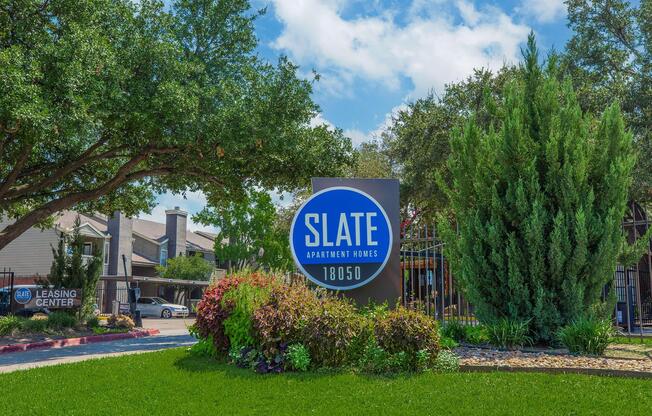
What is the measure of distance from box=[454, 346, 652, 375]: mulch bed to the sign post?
1953 mm

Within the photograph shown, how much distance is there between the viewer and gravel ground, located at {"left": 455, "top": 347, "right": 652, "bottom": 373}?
24.6ft

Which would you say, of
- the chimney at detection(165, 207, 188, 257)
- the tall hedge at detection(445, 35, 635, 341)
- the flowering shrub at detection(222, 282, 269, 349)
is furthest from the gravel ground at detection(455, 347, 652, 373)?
the chimney at detection(165, 207, 188, 257)

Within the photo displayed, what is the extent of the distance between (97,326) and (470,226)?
1600cm

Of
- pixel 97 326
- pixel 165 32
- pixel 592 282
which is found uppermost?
pixel 165 32

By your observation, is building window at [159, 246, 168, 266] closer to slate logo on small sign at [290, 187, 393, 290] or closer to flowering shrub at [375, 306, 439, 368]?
slate logo on small sign at [290, 187, 393, 290]

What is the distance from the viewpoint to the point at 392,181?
10172 mm

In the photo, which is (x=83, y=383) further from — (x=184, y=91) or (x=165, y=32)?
(x=165, y=32)

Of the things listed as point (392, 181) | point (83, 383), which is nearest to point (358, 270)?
point (392, 181)

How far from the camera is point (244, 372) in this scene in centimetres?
809

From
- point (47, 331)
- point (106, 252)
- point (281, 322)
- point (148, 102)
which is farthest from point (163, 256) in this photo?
point (281, 322)

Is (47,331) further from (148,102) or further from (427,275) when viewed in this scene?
(427,275)

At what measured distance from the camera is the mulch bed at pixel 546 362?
291 inches

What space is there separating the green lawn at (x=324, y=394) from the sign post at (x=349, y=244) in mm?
2423

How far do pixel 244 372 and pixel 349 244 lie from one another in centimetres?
288
